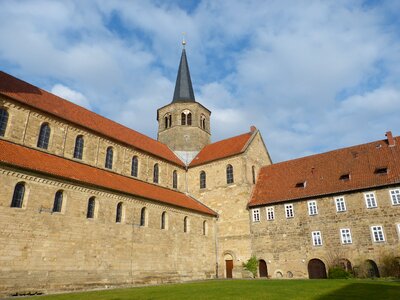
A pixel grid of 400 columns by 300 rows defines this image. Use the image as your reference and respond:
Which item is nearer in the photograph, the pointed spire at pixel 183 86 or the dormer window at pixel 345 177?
the dormer window at pixel 345 177

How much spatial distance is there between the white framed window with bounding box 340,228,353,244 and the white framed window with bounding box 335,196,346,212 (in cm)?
159

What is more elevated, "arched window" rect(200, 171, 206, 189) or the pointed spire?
the pointed spire

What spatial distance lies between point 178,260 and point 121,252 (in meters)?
5.91

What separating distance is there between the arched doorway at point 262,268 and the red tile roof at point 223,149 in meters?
10.5

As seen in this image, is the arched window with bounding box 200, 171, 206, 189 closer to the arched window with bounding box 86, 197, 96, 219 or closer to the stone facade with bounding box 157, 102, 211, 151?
the stone facade with bounding box 157, 102, 211, 151

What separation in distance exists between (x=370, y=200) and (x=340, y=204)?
2.19 meters

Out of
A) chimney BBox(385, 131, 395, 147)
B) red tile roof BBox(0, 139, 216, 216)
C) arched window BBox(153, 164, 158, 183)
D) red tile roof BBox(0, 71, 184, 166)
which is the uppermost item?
red tile roof BBox(0, 71, 184, 166)

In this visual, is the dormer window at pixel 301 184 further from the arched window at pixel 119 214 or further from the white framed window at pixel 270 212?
the arched window at pixel 119 214

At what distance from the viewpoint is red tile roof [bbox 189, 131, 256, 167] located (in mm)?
32875

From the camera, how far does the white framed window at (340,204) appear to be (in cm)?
2489

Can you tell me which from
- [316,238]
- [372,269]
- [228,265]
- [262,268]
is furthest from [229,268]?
[372,269]

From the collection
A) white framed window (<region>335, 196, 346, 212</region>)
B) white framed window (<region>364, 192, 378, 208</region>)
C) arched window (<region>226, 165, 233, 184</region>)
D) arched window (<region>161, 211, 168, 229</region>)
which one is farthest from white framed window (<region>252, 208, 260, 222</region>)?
white framed window (<region>364, 192, 378, 208</region>)

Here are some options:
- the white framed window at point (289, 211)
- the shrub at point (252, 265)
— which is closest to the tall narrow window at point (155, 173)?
the shrub at point (252, 265)

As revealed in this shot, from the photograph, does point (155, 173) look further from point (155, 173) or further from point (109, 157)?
point (109, 157)
